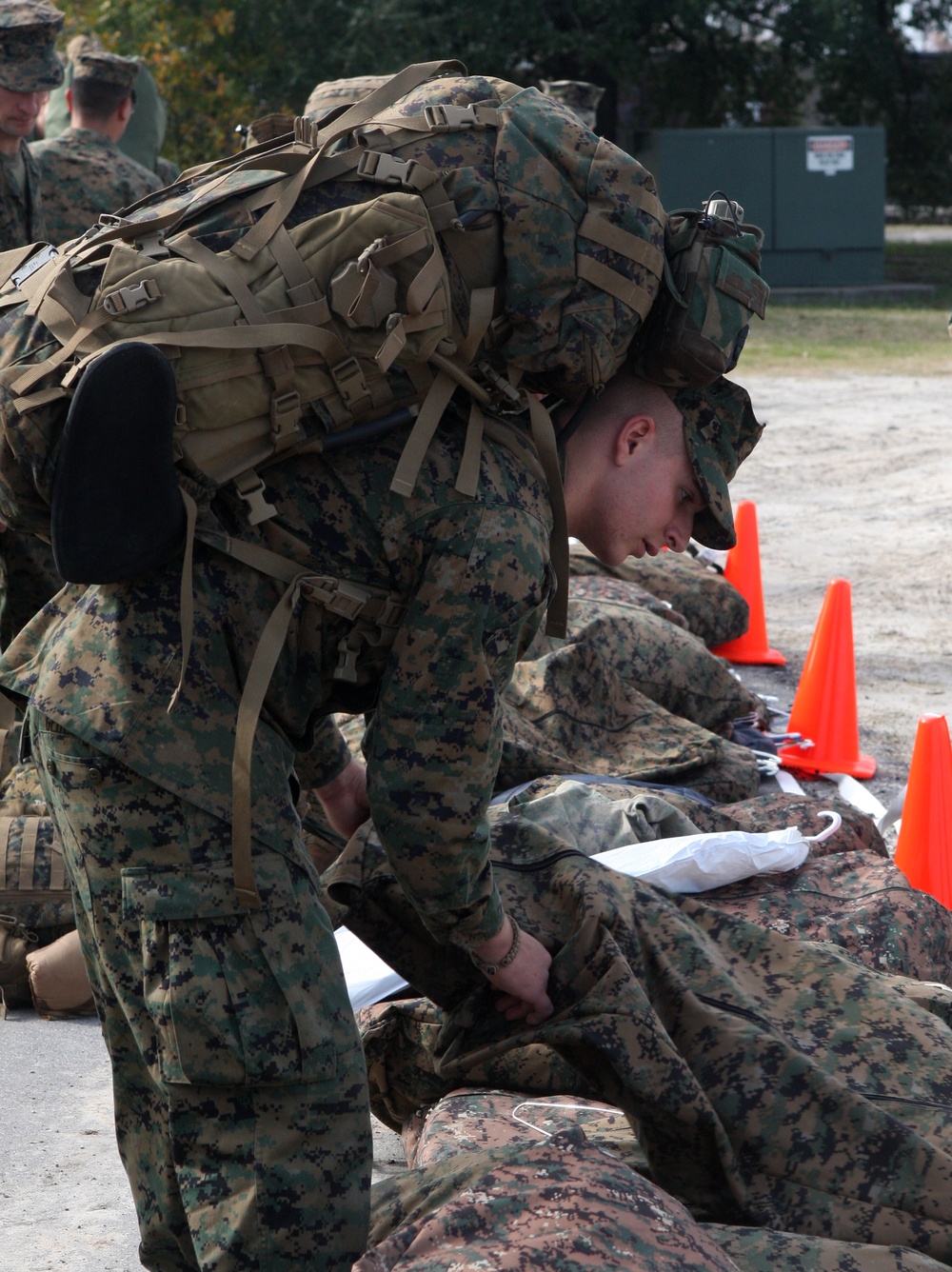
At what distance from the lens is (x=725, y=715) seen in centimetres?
521

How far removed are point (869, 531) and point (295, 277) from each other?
690 centimetres

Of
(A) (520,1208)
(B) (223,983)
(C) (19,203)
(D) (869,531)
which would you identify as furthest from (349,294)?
(D) (869,531)

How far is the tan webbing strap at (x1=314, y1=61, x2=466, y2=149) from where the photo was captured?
2.34 meters

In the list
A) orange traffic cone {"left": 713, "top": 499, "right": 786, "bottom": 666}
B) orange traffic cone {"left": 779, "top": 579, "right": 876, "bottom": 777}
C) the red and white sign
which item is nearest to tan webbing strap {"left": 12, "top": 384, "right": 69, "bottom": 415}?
orange traffic cone {"left": 779, "top": 579, "right": 876, "bottom": 777}

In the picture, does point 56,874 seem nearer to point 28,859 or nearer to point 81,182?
point 28,859

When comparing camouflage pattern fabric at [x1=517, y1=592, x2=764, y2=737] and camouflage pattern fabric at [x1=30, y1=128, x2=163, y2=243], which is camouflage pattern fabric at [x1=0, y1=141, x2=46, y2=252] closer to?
camouflage pattern fabric at [x1=30, y1=128, x2=163, y2=243]

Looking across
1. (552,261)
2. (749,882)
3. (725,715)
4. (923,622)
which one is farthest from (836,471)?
(552,261)

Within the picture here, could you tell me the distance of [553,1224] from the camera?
2.01 metres

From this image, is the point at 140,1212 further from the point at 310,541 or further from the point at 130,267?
the point at 130,267

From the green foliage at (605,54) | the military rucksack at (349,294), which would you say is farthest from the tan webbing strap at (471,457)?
the green foliage at (605,54)

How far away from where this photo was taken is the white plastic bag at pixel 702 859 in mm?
3453

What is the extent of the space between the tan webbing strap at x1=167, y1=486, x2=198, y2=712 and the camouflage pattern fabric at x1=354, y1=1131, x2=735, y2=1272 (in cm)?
A: 81

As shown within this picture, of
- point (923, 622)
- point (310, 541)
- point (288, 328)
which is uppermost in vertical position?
point (288, 328)

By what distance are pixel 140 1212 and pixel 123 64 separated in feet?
16.8
